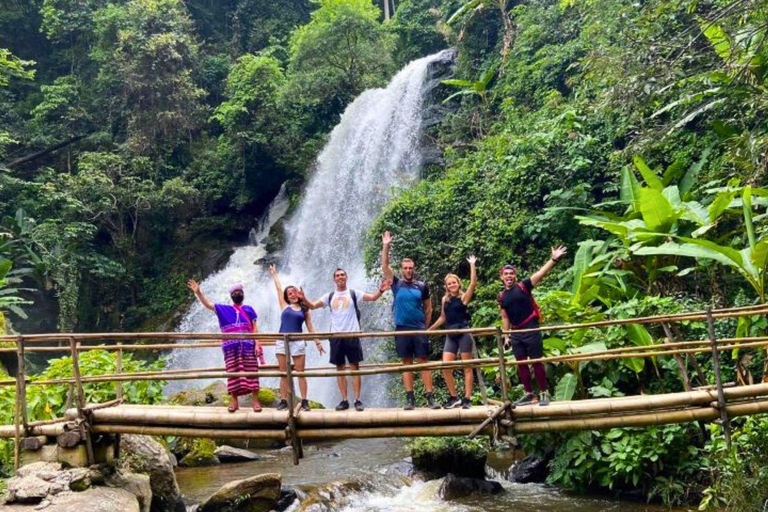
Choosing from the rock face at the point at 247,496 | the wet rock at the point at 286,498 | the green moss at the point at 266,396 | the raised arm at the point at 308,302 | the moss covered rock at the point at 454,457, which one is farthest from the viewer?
the green moss at the point at 266,396

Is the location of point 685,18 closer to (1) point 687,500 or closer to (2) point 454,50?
(1) point 687,500

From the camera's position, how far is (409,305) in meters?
6.04

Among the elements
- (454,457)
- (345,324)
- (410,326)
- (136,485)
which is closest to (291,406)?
(345,324)

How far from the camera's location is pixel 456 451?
8094 millimetres

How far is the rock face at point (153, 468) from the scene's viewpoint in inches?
274

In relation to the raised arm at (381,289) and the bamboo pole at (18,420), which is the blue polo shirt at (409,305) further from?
the bamboo pole at (18,420)

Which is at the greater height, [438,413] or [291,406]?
[291,406]

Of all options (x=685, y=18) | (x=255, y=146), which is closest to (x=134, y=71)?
(x=255, y=146)

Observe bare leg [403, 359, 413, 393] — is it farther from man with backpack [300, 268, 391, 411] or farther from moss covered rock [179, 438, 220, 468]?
moss covered rock [179, 438, 220, 468]

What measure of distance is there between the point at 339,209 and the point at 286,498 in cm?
1165

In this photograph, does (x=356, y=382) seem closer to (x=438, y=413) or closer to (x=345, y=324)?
(x=345, y=324)

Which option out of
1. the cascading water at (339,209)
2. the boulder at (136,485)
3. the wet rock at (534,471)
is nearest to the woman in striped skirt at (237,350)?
the boulder at (136,485)

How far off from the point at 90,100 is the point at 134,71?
248 cm

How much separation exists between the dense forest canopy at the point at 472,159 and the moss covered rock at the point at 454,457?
0.74 m
